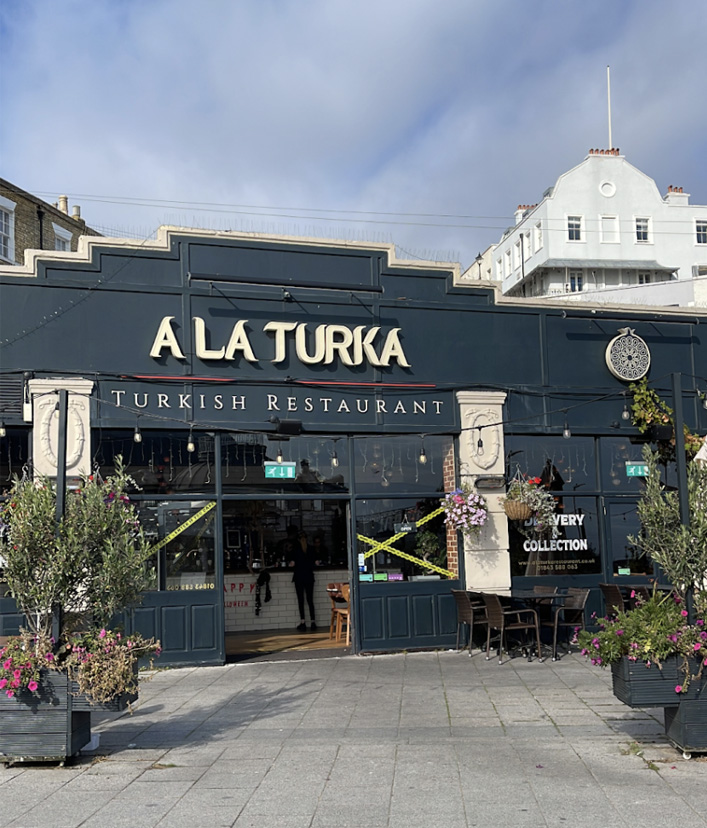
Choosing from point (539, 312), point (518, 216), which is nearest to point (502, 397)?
point (539, 312)

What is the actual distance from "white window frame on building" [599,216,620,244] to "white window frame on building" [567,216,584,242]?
3.57ft

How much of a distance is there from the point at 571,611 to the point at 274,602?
601cm

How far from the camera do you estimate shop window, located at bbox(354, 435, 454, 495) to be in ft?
43.5

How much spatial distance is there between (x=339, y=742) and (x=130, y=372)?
247 inches

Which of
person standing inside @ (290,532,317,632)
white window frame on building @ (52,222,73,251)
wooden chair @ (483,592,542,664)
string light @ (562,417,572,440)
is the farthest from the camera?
white window frame on building @ (52,222,73,251)

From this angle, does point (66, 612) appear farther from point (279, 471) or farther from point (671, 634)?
point (279, 471)

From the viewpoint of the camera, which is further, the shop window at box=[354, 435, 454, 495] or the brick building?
the brick building

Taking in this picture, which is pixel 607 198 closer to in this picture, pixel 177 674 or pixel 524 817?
pixel 177 674

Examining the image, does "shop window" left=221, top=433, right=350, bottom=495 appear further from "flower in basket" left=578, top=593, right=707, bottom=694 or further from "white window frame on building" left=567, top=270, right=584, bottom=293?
"white window frame on building" left=567, top=270, right=584, bottom=293

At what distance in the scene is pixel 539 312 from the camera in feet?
46.3

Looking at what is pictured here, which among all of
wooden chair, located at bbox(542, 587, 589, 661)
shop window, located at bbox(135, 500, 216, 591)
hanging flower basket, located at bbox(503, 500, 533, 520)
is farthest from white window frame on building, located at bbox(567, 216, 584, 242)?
shop window, located at bbox(135, 500, 216, 591)

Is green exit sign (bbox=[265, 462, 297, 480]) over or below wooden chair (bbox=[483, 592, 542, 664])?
over

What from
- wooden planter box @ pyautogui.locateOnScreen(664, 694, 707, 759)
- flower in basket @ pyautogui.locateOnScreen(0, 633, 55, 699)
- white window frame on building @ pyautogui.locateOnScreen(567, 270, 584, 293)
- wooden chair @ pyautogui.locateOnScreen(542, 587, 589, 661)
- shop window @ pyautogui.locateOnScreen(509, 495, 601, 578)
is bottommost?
wooden planter box @ pyautogui.locateOnScreen(664, 694, 707, 759)

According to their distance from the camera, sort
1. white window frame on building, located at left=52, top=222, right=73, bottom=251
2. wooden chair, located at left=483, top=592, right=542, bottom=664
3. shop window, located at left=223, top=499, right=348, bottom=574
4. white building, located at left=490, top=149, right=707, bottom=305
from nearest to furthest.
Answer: wooden chair, located at left=483, top=592, right=542, bottom=664 → shop window, located at left=223, top=499, right=348, bottom=574 → white window frame on building, located at left=52, top=222, right=73, bottom=251 → white building, located at left=490, top=149, right=707, bottom=305
